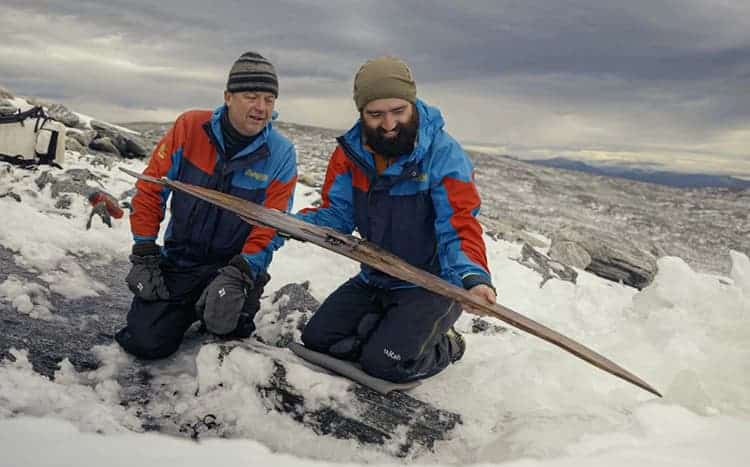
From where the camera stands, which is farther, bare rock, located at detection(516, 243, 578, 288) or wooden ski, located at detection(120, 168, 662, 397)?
bare rock, located at detection(516, 243, 578, 288)

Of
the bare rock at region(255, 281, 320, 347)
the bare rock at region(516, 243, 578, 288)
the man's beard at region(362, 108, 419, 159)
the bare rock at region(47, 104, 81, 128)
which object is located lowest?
the bare rock at region(255, 281, 320, 347)

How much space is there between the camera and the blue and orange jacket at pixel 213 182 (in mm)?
4285

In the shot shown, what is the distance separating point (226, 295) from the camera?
13.3 ft

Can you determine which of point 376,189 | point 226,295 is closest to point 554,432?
point 376,189

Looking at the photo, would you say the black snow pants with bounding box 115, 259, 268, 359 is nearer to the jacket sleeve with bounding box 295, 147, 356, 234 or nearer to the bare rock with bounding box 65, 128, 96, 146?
the jacket sleeve with bounding box 295, 147, 356, 234

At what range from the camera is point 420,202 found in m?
3.85

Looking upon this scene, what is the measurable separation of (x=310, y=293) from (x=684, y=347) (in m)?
3.06

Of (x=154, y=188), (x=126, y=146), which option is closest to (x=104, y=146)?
(x=126, y=146)

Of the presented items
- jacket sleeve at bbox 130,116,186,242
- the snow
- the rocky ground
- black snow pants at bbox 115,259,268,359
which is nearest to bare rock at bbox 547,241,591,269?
the rocky ground

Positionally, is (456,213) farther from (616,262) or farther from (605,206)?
(605,206)

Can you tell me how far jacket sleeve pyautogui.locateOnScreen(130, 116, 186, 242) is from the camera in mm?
4332

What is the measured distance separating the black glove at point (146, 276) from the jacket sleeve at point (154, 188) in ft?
0.27

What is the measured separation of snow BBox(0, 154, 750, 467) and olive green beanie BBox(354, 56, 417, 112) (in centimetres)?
170

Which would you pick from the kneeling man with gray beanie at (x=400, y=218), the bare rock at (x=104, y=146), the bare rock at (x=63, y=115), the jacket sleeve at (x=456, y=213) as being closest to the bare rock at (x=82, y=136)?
the bare rock at (x=104, y=146)
